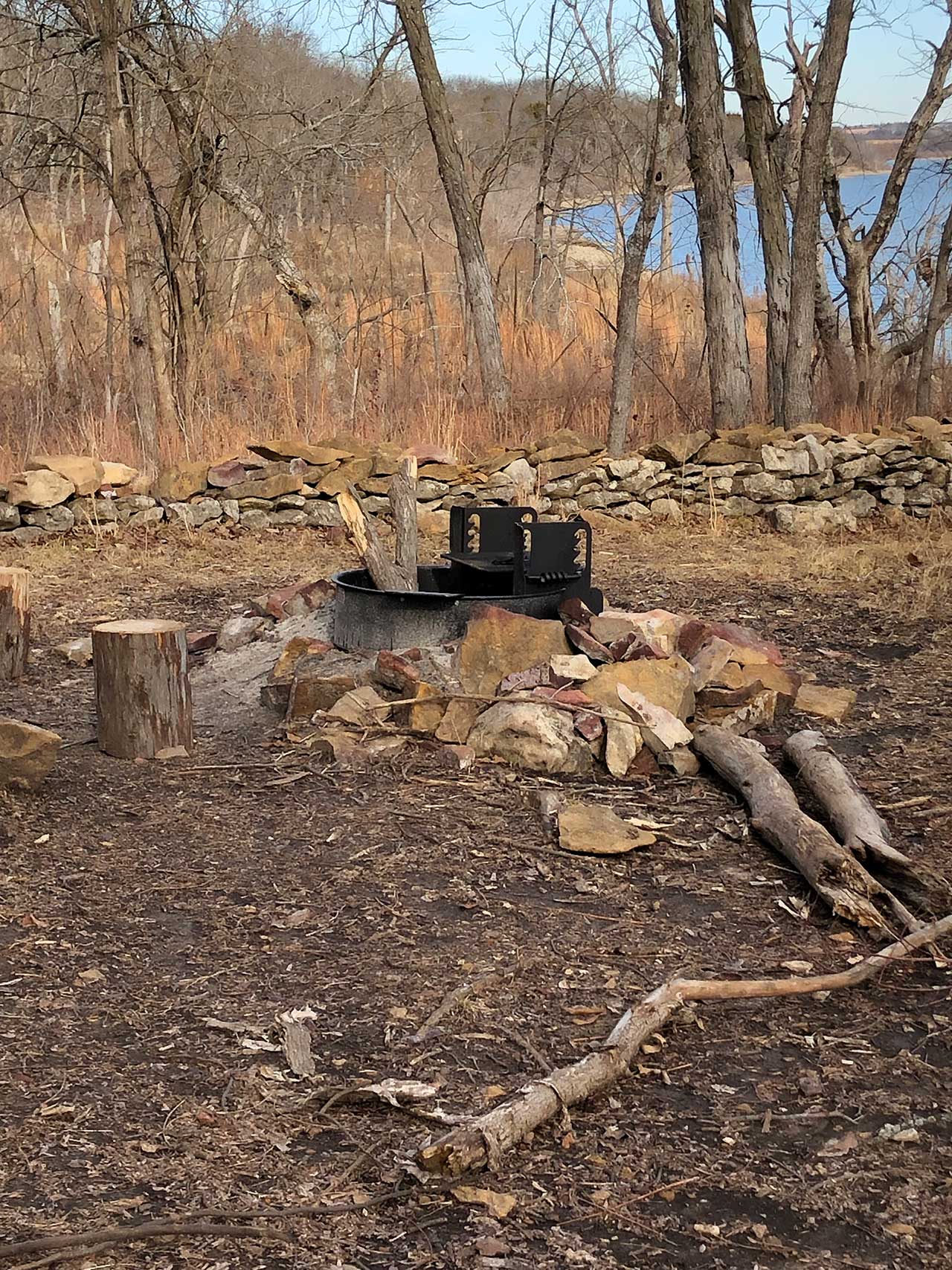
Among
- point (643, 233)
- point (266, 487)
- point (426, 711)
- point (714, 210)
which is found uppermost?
point (714, 210)

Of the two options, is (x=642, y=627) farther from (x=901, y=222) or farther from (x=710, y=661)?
(x=901, y=222)

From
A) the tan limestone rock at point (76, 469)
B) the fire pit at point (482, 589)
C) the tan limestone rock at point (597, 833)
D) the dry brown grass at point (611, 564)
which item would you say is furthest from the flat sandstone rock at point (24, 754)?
the tan limestone rock at point (76, 469)

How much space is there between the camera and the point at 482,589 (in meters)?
5.84

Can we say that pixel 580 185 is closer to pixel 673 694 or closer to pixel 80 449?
pixel 80 449

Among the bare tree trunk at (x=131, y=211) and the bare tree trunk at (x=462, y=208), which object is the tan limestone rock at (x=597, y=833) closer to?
the bare tree trunk at (x=131, y=211)

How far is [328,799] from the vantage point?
4.29 m

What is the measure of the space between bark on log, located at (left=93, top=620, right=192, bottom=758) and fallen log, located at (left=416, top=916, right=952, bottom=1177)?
2523mm

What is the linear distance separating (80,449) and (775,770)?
26.4 ft

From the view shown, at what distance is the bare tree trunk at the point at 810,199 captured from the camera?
10305 millimetres

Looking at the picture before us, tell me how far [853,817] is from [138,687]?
2.69 meters

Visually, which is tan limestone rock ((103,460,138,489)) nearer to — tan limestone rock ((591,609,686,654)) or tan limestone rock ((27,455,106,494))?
tan limestone rock ((27,455,106,494))

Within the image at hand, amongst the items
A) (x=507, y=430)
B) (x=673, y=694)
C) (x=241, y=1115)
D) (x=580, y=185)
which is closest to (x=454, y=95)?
(x=580, y=185)

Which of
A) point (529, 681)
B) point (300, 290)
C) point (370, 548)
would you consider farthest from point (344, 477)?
point (529, 681)

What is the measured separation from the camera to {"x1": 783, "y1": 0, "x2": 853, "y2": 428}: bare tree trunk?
1030 centimetres
